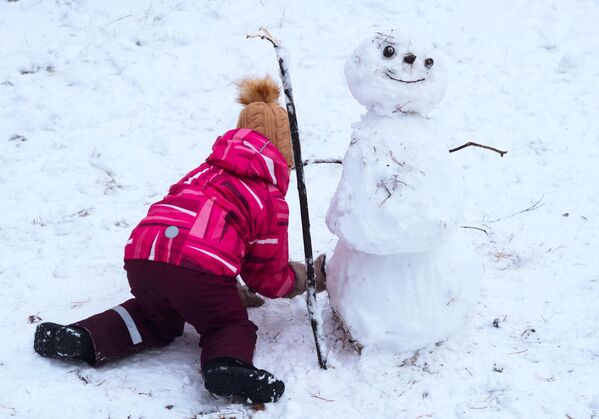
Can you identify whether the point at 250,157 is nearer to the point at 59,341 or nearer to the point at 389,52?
the point at 389,52

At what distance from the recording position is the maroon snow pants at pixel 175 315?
2600 mm

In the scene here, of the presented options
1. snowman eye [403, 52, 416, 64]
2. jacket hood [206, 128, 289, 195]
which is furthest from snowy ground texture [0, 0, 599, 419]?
snowman eye [403, 52, 416, 64]

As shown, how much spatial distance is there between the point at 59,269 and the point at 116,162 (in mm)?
1287

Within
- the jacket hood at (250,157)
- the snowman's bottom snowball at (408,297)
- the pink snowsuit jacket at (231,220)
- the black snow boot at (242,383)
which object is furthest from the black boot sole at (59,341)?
the snowman's bottom snowball at (408,297)

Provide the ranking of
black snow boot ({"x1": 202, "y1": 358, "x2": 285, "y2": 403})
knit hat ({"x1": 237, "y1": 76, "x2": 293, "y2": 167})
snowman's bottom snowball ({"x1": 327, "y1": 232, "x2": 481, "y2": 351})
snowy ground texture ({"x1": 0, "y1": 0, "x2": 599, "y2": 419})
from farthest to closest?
knit hat ({"x1": 237, "y1": 76, "x2": 293, "y2": 167})
snowman's bottom snowball ({"x1": 327, "y1": 232, "x2": 481, "y2": 351})
snowy ground texture ({"x1": 0, "y1": 0, "x2": 599, "y2": 419})
black snow boot ({"x1": 202, "y1": 358, "x2": 285, "y2": 403})

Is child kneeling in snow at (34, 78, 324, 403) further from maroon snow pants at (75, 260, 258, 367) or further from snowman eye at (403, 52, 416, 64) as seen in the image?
snowman eye at (403, 52, 416, 64)

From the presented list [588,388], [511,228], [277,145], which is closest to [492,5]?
[511,228]

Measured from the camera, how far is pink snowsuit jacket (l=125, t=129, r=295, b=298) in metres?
2.63

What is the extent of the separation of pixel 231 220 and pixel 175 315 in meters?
0.53

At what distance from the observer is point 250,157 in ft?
8.98

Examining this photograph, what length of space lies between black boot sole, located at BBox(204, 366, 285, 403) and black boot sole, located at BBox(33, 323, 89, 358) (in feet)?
1.97

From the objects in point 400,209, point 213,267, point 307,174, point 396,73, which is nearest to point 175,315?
point 213,267

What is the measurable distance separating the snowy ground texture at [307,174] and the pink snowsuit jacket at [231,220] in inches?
16.4

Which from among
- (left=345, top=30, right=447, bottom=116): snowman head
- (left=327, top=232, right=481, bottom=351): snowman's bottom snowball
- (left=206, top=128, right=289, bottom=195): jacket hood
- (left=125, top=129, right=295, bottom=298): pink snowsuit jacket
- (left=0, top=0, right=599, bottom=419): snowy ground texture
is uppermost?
(left=345, top=30, right=447, bottom=116): snowman head
